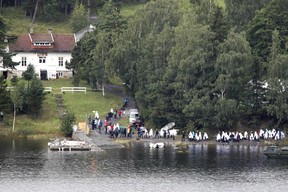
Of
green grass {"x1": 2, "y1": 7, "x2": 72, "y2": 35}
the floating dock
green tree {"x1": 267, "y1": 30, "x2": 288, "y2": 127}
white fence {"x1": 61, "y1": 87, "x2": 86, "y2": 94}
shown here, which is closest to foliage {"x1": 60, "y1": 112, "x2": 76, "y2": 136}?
the floating dock

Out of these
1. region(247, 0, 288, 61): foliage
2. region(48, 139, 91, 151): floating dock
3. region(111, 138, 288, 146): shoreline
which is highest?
region(247, 0, 288, 61): foliage

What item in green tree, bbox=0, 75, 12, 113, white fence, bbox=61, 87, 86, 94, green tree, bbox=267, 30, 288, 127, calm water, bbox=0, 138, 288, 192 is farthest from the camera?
white fence, bbox=61, 87, 86, 94

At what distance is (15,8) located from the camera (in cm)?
18700

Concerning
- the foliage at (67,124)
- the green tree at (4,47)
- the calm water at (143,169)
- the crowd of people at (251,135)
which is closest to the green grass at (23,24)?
the green tree at (4,47)

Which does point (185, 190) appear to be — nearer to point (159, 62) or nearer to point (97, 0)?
point (159, 62)

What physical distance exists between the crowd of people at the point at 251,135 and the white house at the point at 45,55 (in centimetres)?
4372

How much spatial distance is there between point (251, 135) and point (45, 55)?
4856 centimetres

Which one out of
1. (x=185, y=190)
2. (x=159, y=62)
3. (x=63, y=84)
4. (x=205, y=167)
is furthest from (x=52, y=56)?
(x=185, y=190)

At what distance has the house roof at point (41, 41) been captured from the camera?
509 feet

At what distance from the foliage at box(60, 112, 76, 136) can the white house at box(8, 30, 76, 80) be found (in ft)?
120

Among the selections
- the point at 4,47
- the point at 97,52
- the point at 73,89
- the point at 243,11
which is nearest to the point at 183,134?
the point at 97,52

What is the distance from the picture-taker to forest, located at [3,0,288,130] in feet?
394

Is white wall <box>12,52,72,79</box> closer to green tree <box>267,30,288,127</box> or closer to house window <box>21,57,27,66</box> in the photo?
house window <box>21,57,27,66</box>

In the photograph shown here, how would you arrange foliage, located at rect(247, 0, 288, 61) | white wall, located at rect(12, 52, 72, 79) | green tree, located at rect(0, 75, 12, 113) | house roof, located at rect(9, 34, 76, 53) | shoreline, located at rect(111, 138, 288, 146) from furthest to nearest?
white wall, located at rect(12, 52, 72, 79)
house roof, located at rect(9, 34, 76, 53)
foliage, located at rect(247, 0, 288, 61)
green tree, located at rect(0, 75, 12, 113)
shoreline, located at rect(111, 138, 288, 146)
